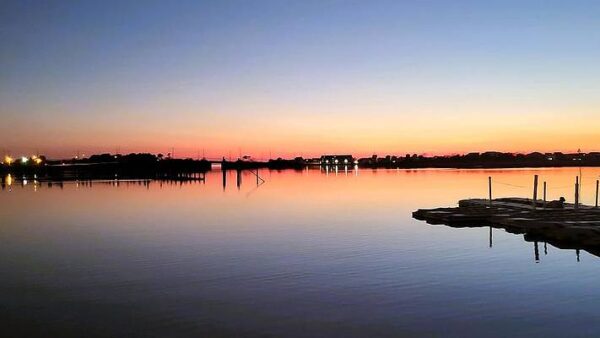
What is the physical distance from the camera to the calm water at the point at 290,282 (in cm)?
1495

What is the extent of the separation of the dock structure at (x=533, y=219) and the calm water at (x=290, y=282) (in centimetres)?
118

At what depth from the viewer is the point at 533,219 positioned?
32500mm

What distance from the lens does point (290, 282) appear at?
20.1 metres

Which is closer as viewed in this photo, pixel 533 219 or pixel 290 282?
pixel 290 282

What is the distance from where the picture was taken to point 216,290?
1872cm

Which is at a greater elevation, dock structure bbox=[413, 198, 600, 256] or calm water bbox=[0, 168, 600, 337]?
dock structure bbox=[413, 198, 600, 256]

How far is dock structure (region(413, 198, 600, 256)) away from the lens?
27.3 meters

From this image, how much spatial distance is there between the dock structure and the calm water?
1180 millimetres

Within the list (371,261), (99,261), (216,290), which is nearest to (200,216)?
(99,261)

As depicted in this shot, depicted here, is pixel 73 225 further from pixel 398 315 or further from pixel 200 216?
pixel 398 315

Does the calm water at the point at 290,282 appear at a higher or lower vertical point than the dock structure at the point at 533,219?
lower

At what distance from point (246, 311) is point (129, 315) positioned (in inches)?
129

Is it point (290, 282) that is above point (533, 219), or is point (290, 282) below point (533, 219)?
below

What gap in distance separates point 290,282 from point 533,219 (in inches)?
732
